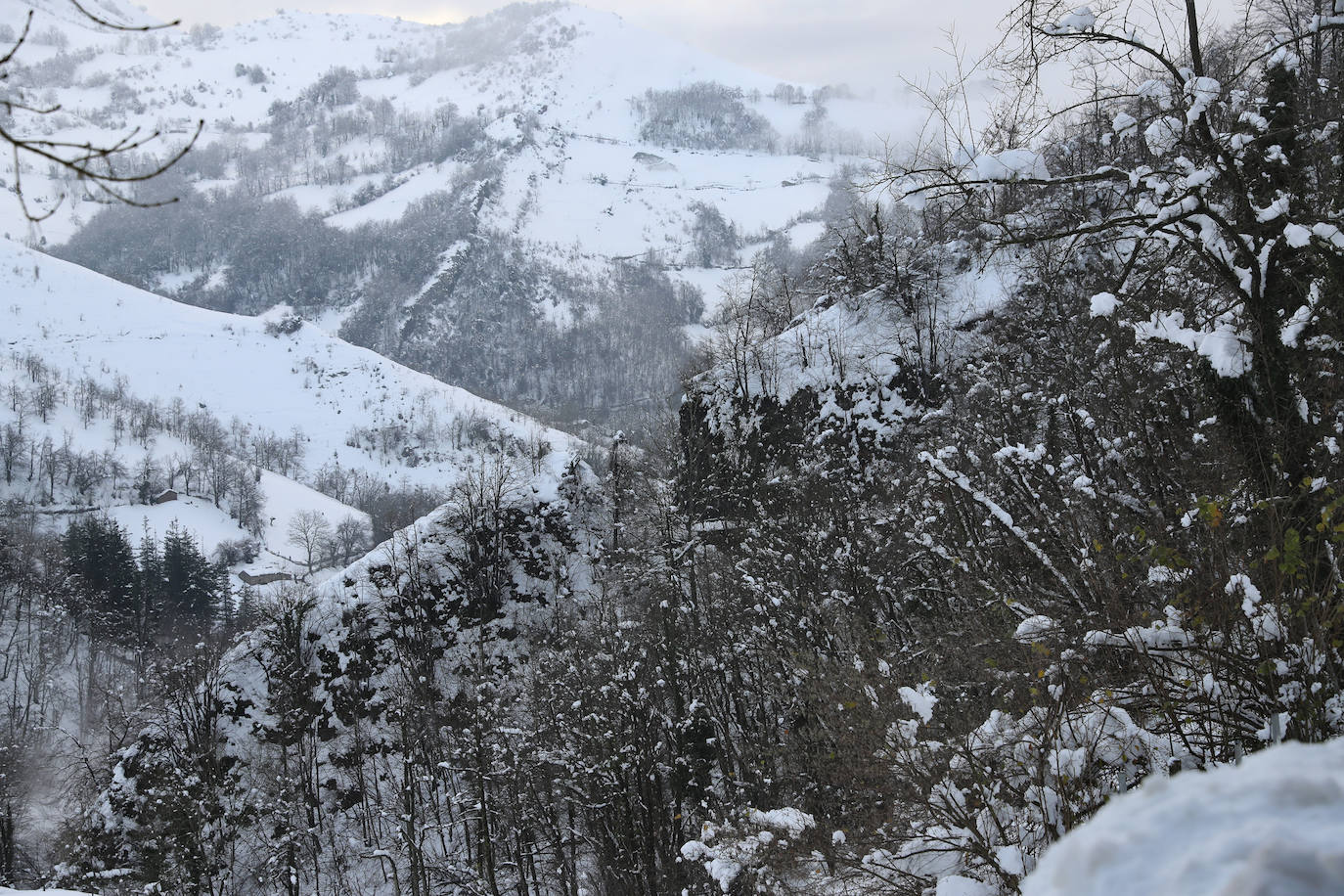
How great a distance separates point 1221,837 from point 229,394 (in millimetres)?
152293

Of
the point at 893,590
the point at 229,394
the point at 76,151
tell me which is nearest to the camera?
the point at 76,151

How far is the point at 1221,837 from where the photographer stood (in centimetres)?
92

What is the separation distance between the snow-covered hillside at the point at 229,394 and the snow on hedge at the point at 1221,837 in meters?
95.8

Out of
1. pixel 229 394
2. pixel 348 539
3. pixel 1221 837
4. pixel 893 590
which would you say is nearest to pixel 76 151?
pixel 1221 837

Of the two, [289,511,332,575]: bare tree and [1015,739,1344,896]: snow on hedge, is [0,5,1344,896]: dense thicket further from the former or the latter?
[289,511,332,575]: bare tree

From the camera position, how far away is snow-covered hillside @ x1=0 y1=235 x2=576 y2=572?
99062 mm

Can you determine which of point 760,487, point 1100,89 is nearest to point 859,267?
point 760,487

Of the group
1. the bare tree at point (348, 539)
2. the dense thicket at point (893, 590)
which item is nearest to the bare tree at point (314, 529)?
the bare tree at point (348, 539)

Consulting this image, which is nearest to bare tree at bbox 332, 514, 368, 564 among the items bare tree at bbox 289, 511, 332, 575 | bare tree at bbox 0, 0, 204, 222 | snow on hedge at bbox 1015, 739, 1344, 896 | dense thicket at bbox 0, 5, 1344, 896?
bare tree at bbox 289, 511, 332, 575

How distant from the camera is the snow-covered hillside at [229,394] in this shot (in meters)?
99.1

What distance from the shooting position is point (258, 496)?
9238cm

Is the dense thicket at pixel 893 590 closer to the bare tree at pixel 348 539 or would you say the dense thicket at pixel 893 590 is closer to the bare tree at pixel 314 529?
the bare tree at pixel 314 529

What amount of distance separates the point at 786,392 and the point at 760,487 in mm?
6164

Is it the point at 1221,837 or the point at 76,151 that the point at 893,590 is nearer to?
the point at 76,151
